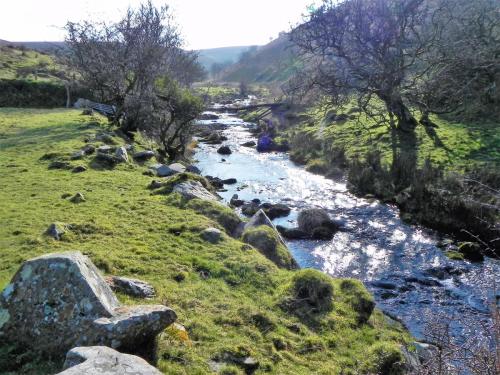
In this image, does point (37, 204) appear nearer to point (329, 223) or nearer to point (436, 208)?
point (329, 223)

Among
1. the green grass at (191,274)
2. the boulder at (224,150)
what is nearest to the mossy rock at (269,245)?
the green grass at (191,274)

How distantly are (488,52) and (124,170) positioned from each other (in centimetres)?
3491

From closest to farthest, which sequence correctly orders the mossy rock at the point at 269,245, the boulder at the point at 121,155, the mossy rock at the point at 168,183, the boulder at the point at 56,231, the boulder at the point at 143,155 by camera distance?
the boulder at the point at 56,231, the mossy rock at the point at 269,245, the mossy rock at the point at 168,183, the boulder at the point at 121,155, the boulder at the point at 143,155

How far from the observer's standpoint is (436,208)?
24.5m

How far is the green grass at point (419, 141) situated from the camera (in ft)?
100

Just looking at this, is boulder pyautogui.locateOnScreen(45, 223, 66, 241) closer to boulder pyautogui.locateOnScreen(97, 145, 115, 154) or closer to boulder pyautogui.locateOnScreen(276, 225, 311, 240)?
boulder pyautogui.locateOnScreen(276, 225, 311, 240)

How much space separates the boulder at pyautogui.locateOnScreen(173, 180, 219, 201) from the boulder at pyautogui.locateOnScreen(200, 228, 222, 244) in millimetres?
4204

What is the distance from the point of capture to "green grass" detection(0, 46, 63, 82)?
195 ft

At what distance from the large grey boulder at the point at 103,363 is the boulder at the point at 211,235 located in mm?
9443

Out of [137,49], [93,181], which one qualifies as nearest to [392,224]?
[93,181]

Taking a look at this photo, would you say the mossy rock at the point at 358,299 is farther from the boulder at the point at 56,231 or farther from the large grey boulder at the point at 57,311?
the boulder at the point at 56,231

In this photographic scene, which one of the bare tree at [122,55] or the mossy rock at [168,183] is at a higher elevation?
the bare tree at [122,55]

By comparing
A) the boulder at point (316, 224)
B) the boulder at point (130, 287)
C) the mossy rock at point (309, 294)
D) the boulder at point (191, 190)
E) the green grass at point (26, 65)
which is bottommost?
the boulder at point (316, 224)

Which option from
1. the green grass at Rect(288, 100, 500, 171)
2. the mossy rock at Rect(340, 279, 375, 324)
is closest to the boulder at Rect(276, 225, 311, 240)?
the mossy rock at Rect(340, 279, 375, 324)
